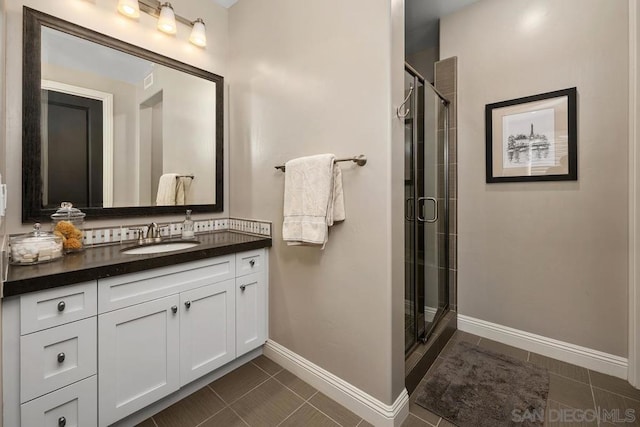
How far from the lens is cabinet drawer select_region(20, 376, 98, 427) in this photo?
1038 millimetres

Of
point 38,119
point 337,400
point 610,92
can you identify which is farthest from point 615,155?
point 38,119

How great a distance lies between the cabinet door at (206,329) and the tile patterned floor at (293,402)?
0.51 feet

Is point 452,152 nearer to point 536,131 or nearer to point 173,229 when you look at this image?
point 536,131

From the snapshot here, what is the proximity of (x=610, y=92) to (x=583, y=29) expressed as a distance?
464mm

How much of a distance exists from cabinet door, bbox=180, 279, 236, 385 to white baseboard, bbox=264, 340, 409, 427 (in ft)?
1.22

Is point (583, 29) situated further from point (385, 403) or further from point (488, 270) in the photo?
point (385, 403)

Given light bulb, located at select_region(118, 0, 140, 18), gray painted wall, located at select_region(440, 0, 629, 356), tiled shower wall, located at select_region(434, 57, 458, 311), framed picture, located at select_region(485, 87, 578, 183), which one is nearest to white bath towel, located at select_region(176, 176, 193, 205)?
light bulb, located at select_region(118, 0, 140, 18)

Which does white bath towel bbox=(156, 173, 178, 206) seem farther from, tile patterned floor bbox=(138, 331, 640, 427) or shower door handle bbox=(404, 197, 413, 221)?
shower door handle bbox=(404, 197, 413, 221)

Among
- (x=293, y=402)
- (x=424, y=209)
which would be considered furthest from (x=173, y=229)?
(x=424, y=209)

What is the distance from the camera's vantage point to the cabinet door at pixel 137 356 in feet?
4.00

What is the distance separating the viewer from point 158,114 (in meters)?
1.88

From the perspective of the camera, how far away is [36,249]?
1199 mm

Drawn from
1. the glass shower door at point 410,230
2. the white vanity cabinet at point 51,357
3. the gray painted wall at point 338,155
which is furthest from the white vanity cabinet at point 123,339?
the glass shower door at point 410,230

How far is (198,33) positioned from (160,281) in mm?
1751
